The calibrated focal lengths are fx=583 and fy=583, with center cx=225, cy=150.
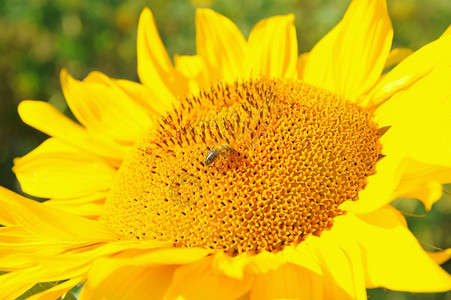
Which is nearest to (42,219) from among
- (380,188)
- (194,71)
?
(380,188)

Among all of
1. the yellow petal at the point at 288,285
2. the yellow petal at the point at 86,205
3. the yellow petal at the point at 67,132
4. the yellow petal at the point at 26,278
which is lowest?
the yellow petal at the point at 288,285

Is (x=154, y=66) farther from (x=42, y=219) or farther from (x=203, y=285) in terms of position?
(x=203, y=285)

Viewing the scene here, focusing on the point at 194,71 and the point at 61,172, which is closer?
the point at 61,172

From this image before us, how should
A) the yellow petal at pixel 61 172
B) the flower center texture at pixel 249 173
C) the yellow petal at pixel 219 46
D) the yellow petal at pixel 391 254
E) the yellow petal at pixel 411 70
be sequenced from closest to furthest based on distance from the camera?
1. the yellow petal at pixel 391 254
2. the flower center texture at pixel 249 173
3. the yellow petal at pixel 411 70
4. the yellow petal at pixel 61 172
5. the yellow petal at pixel 219 46

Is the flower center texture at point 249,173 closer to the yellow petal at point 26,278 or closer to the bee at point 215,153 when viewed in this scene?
the bee at point 215,153

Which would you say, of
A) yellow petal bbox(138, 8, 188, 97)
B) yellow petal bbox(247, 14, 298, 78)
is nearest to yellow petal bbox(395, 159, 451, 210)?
yellow petal bbox(247, 14, 298, 78)

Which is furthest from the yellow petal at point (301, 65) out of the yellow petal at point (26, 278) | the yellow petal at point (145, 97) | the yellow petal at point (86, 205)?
the yellow petal at point (26, 278)

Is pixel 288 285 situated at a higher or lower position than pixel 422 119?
lower
